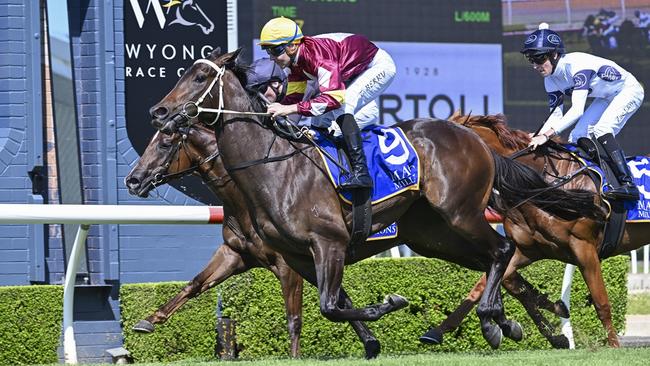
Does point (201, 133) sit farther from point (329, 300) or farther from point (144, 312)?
point (144, 312)

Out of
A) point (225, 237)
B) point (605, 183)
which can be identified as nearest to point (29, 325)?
point (225, 237)

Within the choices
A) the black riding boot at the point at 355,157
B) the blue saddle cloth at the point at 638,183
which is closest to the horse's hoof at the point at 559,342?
the blue saddle cloth at the point at 638,183

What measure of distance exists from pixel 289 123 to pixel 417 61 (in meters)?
7.88

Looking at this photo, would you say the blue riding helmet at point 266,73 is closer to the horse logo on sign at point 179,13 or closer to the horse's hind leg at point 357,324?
the horse's hind leg at point 357,324

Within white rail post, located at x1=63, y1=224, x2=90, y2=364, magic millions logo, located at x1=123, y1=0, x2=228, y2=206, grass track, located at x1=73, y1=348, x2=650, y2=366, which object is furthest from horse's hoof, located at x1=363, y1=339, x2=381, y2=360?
magic millions logo, located at x1=123, y1=0, x2=228, y2=206

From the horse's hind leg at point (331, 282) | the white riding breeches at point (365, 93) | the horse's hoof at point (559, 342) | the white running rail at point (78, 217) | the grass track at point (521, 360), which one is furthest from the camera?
the horse's hoof at point (559, 342)

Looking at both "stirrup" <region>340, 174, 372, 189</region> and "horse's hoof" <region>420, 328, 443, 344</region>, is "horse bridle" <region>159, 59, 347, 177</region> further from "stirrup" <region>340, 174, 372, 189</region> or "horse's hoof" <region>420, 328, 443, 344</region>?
"horse's hoof" <region>420, 328, 443, 344</region>

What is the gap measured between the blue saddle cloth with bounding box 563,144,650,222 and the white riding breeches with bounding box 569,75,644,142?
185 millimetres

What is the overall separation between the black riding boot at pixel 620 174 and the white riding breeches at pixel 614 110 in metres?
0.09

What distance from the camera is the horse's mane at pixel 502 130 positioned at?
7645mm

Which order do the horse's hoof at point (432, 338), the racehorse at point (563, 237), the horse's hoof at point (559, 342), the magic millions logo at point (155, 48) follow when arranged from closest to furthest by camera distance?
1. the horse's hoof at point (432, 338)
2. the racehorse at point (563, 237)
3. the horse's hoof at point (559, 342)
4. the magic millions logo at point (155, 48)

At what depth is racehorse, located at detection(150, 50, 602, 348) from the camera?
6055 mm

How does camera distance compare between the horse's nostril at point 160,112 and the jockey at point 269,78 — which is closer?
the horse's nostril at point 160,112

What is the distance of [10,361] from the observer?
24.6 feet
